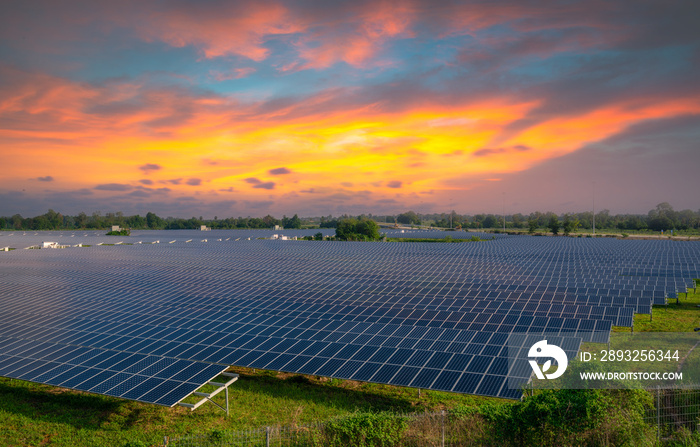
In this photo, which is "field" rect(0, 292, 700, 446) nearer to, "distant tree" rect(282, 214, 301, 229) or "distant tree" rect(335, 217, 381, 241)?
"distant tree" rect(335, 217, 381, 241)

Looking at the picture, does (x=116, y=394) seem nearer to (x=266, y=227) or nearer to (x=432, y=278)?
(x=432, y=278)

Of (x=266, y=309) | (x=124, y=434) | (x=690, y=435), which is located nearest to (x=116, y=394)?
(x=124, y=434)

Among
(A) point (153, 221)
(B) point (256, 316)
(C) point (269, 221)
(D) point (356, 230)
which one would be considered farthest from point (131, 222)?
(B) point (256, 316)

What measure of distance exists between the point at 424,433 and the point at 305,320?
1080cm

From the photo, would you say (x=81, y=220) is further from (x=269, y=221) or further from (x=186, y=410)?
(x=186, y=410)

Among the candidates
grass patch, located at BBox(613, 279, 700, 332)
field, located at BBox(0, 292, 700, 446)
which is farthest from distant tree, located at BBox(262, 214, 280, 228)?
field, located at BBox(0, 292, 700, 446)

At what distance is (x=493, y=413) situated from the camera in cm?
1351

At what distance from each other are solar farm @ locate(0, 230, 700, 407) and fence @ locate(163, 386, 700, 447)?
4.95 feet

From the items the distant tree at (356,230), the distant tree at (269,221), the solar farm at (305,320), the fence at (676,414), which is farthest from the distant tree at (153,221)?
the fence at (676,414)

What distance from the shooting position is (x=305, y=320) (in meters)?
22.7

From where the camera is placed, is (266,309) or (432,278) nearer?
(266,309)

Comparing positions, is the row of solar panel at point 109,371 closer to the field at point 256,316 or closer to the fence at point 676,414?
the field at point 256,316

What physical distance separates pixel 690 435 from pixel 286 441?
1287cm

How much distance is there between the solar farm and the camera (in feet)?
53.5
